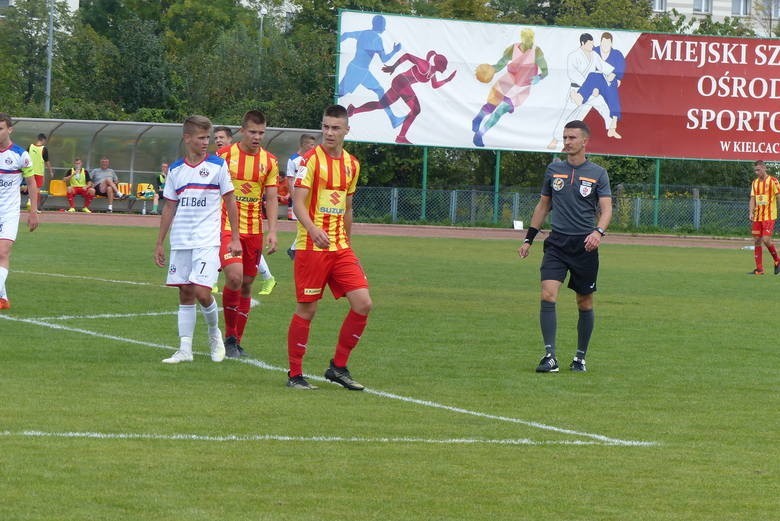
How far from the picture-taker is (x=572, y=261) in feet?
38.2

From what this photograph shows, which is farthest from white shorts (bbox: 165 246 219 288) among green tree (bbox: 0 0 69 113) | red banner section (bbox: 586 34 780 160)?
green tree (bbox: 0 0 69 113)

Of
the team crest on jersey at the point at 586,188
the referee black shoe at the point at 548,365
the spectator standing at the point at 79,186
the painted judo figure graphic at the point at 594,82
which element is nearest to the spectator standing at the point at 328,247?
the referee black shoe at the point at 548,365

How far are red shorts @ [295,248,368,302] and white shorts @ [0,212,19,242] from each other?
5.47m

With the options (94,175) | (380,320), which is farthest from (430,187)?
(380,320)

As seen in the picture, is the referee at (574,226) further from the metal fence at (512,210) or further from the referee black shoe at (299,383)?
the metal fence at (512,210)

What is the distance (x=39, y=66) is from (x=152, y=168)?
30040 millimetres

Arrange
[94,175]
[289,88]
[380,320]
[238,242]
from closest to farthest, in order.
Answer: [238,242]
[380,320]
[94,175]
[289,88]

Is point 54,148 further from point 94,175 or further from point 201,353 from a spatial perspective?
point 201,353

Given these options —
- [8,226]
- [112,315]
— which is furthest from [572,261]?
[8,226]

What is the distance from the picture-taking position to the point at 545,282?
11.7 m

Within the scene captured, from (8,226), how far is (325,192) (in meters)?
5.64

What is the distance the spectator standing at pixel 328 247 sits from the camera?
9.99 metres

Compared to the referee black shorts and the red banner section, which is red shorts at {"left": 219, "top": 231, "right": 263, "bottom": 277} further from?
the red banner section

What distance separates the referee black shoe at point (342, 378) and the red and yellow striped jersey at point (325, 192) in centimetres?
86
